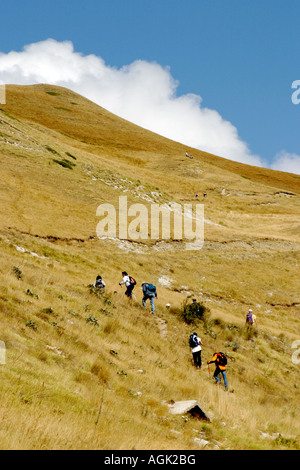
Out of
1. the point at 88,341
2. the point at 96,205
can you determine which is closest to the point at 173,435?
the point at 88,341

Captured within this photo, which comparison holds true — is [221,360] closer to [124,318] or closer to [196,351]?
[196,351]

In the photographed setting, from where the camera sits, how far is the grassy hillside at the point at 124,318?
801 centimetres

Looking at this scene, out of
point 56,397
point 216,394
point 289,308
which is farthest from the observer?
point 289,308

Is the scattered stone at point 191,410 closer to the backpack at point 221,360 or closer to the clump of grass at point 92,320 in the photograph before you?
the backpack at point 221,360

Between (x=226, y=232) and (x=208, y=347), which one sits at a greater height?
(x=226, y=232)

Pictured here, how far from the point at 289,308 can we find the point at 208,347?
18865mm

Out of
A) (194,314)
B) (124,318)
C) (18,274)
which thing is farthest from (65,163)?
(124,318)

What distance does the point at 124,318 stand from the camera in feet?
59.2

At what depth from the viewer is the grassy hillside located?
801 cm

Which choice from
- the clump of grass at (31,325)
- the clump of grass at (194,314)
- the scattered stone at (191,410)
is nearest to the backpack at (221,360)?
the scattered stone at (191,410)

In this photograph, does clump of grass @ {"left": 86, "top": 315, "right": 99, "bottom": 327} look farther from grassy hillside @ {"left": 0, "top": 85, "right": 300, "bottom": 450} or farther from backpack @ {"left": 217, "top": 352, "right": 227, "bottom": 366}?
backpack @ {"left": 217, "top": 352, "right": 227, "bottom": 366}

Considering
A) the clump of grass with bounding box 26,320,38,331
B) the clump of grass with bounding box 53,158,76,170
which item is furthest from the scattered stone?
the clump of grass with bounding box 53,158,76,170

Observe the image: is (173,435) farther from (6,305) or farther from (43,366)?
(6,305)

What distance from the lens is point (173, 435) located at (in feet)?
27.3
